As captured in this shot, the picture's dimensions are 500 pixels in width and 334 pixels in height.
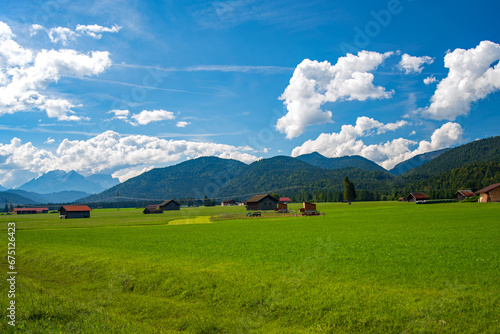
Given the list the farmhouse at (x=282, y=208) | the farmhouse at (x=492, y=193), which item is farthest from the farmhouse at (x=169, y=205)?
the farmhouse at (x=492, y=193)

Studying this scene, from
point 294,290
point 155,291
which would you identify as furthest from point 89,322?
point 294,290

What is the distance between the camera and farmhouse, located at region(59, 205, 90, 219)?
96.3 metres

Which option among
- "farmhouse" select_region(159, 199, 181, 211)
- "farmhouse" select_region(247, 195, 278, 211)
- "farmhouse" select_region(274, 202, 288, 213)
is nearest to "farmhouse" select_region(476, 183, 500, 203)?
"farmhouse" select_region(274, 202, 288, 213)

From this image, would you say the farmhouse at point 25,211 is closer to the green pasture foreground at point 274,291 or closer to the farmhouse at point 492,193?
the green pasture foreground at point 274,291

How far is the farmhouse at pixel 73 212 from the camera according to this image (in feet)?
316

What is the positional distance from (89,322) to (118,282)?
486 centimetres

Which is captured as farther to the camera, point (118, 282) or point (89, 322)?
point (118, 282)

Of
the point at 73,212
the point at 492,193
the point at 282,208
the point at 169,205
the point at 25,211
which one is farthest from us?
the point at 25,211

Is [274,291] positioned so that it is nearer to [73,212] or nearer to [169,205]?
[73,212]

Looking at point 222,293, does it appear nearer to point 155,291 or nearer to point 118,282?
point 155,291

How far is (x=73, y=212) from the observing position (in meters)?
97.7

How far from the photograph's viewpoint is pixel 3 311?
11.1 meters

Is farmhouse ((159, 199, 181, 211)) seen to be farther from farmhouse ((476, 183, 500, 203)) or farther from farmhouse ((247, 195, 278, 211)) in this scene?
farmhouse ((476, 183, 500, 203))

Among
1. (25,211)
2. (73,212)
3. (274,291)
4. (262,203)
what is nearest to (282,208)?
(262,203)
